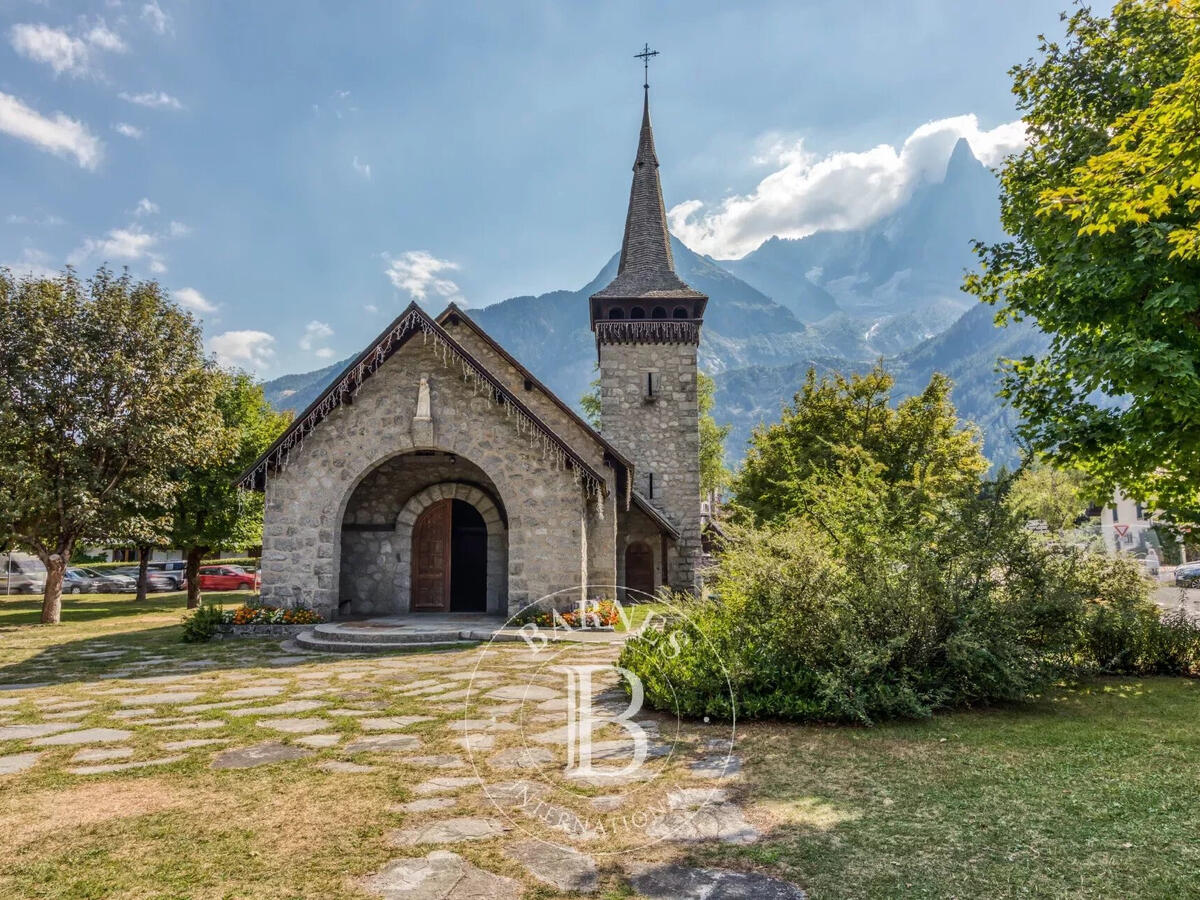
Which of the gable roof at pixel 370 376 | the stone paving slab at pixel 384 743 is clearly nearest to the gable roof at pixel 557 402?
the gable roof at pixel 370 376

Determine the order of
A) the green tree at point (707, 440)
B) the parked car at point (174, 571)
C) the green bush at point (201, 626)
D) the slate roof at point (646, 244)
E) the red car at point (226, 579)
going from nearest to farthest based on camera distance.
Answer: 1. the green bush at point (201, 626)
2. the slate roof at point (646, 244)
3. the red car at point (226, 579)
4. the parked car at point (174, 571)
5. the green tree at point (707, 440)

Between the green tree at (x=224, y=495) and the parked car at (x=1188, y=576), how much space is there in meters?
32.9

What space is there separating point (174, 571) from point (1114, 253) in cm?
3915

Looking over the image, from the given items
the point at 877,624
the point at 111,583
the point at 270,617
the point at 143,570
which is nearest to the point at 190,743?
the point at 877,624

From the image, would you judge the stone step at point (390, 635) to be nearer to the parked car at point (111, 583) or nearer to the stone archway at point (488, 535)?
the stone archway at point (488, 535)

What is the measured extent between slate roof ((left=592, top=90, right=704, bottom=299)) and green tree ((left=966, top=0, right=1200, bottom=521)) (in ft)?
44.8

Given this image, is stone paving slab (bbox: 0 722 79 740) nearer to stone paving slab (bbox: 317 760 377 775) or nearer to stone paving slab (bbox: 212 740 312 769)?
stone paving slab (bbox: 212 740 312 769)

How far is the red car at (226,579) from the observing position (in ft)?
106

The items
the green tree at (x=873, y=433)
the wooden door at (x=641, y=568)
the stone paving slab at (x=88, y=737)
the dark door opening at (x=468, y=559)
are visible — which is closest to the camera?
the stone paving slab at (x=88, y=737)

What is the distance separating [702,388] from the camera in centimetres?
4425

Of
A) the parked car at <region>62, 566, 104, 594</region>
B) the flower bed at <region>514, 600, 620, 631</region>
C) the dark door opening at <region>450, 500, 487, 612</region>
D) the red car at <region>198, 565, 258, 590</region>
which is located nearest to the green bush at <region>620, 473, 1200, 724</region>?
the flower bed at <region>514, 600, 620, 631</region>

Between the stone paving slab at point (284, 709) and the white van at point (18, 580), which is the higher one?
the white van at point (18, 580)

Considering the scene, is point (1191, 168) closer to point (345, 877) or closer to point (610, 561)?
point (345, 877)

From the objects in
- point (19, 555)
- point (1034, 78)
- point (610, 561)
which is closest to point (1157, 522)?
point (1034, 78)
